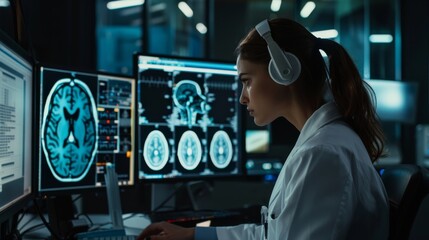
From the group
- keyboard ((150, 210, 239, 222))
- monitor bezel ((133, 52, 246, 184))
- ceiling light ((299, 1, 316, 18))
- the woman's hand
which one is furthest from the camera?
ceiling light ((299, 1, 316, 18))

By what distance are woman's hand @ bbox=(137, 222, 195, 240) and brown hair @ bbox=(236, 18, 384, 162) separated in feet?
1.40

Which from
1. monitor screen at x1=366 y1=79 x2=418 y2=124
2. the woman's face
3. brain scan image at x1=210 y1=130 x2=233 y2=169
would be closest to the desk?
brain scan image at x1=210 y1=130 x2=233 y2=169

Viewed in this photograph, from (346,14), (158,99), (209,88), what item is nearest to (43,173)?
(158,99)

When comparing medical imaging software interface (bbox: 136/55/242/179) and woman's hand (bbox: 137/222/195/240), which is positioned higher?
medical imaging software interface (bbox: 136/55/242/179)

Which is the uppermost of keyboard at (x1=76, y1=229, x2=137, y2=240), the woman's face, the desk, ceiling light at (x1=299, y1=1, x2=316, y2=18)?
ceiling light at (x1=299, y1=1, x2=316, y2=18)

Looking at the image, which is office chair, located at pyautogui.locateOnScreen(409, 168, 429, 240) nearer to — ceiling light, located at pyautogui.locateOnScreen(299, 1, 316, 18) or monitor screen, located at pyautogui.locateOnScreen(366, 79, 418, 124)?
monitor screen, located at pyautogui.locateOnScreen(366, 79, 418, 124)

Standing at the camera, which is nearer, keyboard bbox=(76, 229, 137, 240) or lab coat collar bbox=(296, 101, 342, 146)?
lab coat collar bbox=(296, 101, 342, 146)

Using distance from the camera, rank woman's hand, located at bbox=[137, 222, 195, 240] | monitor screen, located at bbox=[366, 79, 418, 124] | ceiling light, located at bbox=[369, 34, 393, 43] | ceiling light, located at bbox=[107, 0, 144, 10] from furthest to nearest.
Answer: ceiling light, located at bbox=[107, 0, 144, 10]
ceiling light, located at bbox=[369, 34, 393, 43]
monitor screen, located at bbox=[366, 79, 418, 124]
woman's hand, located at bbox=[137, 222, 195, 240]

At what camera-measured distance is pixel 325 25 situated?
812 centimetres

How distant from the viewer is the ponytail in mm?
1041

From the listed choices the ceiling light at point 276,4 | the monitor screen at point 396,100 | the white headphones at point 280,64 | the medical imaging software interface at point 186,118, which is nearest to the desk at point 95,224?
the medical imaging software interface at point 186,118

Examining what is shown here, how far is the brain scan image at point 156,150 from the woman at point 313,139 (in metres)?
0.47

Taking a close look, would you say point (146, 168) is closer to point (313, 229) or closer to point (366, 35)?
point (313, 229)

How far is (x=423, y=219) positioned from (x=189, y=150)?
0.90 m
